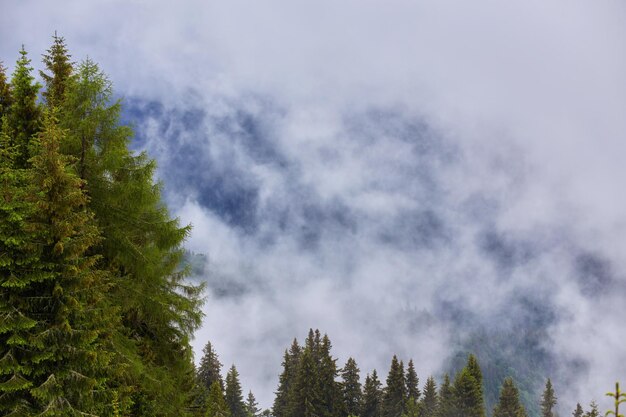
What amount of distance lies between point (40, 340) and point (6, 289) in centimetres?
145

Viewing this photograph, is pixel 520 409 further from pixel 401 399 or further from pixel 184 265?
pixel 184 265

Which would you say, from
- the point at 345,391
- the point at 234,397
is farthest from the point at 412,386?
the point at 234,397

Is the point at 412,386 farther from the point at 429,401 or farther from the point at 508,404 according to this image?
the point at 508,404

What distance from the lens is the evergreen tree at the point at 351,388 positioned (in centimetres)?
7850

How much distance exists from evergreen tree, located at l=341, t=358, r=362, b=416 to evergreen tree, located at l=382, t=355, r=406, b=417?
16.0 ft

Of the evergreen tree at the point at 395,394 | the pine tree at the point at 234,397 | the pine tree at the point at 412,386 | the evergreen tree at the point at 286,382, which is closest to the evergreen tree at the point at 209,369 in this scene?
the pine tree at the point at 234,397

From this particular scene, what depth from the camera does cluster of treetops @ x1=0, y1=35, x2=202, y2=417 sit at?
1104cm

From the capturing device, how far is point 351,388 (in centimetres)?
7931

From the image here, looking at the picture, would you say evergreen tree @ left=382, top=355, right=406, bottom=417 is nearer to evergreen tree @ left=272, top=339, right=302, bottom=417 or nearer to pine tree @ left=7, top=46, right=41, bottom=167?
evergreen tree @ left=272, top=339, right=302, bottom=417

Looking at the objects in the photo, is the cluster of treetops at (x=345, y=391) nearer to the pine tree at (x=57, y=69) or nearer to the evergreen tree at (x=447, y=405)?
the evergreen tree at (x=447, y=405)

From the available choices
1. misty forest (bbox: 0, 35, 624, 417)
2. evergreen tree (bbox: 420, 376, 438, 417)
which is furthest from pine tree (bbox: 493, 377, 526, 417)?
misty forest (bbox: 0, 35, 624, 417)

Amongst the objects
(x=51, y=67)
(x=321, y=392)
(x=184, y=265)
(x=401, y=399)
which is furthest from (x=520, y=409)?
(x=51, y=67)

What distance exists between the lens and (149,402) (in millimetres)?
16422

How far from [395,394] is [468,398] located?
1171 cm
